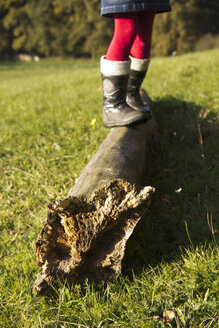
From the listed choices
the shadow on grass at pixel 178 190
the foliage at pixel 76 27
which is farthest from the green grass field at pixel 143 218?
the foliage at pixel 76 27

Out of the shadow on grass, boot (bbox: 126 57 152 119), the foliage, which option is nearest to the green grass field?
the shadow on grass

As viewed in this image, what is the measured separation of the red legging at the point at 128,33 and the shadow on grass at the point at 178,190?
1.02 m

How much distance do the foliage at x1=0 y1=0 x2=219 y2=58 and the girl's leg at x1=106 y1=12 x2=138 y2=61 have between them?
29560 millimetres

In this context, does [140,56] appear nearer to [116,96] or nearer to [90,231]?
[116,96]

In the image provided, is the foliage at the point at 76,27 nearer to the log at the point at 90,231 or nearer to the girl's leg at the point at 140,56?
the girl's leg at the point at 140,56

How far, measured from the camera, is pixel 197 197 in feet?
8.16

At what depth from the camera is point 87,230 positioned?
1698 millimetres

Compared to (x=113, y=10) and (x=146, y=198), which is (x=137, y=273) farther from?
(x=113, y=10)

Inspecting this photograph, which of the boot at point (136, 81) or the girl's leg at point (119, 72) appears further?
the boot at point (136, 81)

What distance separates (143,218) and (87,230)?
716 mm

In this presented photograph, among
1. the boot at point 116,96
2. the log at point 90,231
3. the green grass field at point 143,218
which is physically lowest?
the green grass field at point 143,218

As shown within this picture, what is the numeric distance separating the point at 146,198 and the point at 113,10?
1.69 m

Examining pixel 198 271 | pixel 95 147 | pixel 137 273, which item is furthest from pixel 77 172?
pixel 198 271

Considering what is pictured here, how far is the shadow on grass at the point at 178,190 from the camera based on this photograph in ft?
6.75
